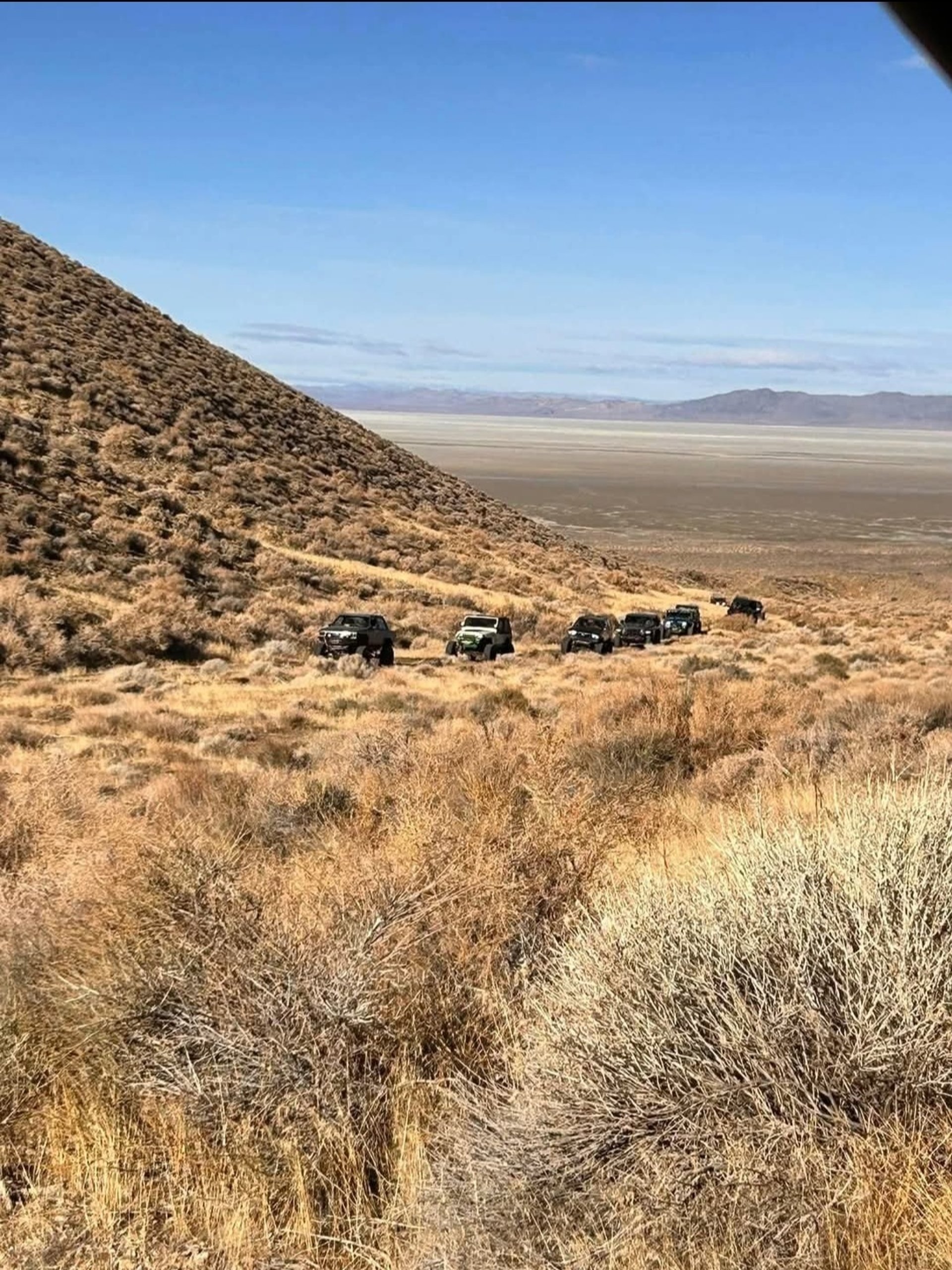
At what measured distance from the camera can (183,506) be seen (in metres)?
41.9

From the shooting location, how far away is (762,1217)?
10.8ft

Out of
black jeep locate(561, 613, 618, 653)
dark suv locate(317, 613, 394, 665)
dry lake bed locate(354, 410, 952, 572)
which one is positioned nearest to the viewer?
dark suv locate(317, 613, 394, 665)

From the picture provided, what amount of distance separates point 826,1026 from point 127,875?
3209 mm

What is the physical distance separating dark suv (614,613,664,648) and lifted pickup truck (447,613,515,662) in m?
5.53

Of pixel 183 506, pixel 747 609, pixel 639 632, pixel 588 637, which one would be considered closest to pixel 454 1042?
pixel 588 637

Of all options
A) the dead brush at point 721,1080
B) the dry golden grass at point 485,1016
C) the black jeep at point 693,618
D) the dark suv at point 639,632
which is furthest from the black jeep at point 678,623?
the dead brush at point 721,1080

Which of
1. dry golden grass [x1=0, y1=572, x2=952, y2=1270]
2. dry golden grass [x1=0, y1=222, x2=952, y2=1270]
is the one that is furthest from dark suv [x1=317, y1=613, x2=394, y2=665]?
dry golden grass [x1=0, y1=572, x2=952, y2=1270]

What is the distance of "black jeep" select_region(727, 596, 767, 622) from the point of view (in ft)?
147

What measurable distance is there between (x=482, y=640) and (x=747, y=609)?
1797 centimetres

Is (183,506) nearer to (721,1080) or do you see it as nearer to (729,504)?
(721,1080)

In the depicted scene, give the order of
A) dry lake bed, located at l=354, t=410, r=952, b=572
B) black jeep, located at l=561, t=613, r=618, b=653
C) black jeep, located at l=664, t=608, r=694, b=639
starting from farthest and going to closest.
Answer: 1. dry lake bed, located at l=354, t=410, r=952, b=572
2. black jeep, located at l=664, t=608, r=694, b=639
3. black jeep, located at l=561, t=613, r=618, b=653

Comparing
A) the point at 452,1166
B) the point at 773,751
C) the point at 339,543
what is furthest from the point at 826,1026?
the point at 339,543

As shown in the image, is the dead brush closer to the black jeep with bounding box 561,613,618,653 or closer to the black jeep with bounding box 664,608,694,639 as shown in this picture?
the black jeep with bounding box 561,613,618,653

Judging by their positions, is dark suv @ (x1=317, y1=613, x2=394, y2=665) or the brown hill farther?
the brown hill
